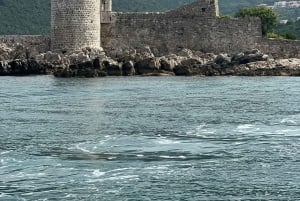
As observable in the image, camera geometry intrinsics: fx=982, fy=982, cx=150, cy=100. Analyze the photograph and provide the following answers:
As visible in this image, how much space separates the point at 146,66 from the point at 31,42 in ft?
26.4

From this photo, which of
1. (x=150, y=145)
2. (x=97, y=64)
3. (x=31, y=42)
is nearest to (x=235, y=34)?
(x=97, y=64)

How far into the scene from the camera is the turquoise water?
16.9 meters

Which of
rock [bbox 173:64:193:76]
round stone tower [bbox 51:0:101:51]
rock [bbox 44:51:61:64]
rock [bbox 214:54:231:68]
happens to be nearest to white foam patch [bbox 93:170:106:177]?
rock [bbox 173:64:193:76]

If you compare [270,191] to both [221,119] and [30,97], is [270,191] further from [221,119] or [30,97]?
[30,97]

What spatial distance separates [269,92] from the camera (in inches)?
1356

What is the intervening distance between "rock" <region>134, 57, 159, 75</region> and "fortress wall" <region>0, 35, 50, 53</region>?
6679 mm

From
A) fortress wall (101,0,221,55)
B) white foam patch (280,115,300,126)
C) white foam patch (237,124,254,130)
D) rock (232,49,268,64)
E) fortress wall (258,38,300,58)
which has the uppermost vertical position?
fortress wall (101,0,221,55)

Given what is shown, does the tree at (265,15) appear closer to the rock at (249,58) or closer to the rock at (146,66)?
the rock at (249,58)

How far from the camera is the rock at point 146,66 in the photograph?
1769 inches

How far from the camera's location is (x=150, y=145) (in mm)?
21172

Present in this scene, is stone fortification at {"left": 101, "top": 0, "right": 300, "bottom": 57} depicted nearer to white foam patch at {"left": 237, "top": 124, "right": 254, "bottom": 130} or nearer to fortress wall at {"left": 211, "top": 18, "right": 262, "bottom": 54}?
fortress wall at {"left": 211, "top": 18, "right": 262, "bottom": 54}

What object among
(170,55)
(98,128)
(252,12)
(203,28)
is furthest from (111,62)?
(98,128)

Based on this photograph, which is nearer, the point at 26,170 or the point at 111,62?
the point at 26,170

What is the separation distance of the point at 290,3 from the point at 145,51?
9361 cm
